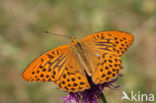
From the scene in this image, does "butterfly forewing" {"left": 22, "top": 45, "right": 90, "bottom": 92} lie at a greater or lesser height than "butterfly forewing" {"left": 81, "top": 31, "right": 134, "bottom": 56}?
lesser

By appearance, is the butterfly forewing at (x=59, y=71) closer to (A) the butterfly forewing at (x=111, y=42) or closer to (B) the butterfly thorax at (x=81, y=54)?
(B) the butterfly thorax at (x=81, y=54)

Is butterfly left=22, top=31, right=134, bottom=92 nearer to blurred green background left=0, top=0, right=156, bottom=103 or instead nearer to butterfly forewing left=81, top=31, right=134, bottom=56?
butterfly forewing left=81, top=31, right=134, bottom=56

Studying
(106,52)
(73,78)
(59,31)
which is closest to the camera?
(73,78)

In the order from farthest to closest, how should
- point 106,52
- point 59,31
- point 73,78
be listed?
point 59,31 < point 106,52 < point 73,78

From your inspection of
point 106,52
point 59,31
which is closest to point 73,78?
point 106,52

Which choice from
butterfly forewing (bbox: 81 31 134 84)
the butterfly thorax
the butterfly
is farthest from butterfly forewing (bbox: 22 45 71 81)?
butterfly forewing (bbox: 81 31 134 84)

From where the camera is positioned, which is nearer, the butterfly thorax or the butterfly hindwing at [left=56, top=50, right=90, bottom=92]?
the butterfly hindwing at [left=56, top=50, right=90, bottom=92]

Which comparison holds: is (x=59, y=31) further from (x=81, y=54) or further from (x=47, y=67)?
(x=47, y=67)

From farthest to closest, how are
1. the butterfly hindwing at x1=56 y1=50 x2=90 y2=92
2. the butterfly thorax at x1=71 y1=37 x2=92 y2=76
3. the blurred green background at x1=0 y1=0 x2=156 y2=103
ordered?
the blurred green background at x1=0 y1=0 x2=156 y2=103, the butterfly thorax at x1=71 y1=37 x2=92 y2=76, the butterfly hindwing at x1=56 y1=50 x2=90 y2=92
